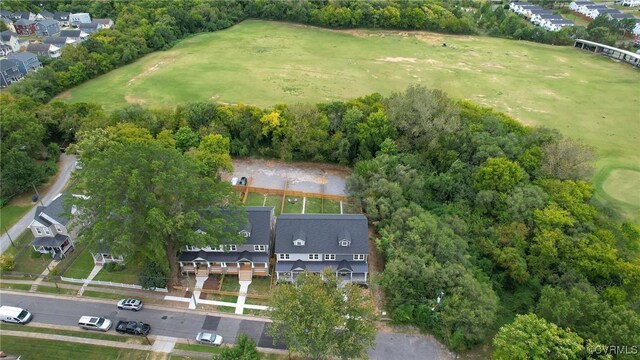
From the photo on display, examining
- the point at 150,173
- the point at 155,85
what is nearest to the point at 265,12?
the point at 155,85

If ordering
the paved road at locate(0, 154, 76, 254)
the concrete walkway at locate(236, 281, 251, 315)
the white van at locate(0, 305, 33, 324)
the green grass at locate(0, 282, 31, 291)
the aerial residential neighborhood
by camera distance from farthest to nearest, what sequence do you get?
the paved road at locate(0, 154, 76, 254) → the green grass at locate(0, 282, 31, 291) → the concrete walkway at locate(236, 281, 251, 315) → the white van at locate(0, 305, 33, 324) → the aerial residential neighborhood

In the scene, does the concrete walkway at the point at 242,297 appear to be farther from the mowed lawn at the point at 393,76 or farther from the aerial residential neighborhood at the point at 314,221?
the mowed lawn at the point at 393,76

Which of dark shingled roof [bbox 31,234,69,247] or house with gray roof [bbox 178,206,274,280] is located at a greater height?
house with gray roof [bbox 178,206,274,280]

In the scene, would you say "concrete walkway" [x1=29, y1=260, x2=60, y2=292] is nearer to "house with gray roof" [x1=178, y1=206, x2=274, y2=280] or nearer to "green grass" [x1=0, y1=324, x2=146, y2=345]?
"green grass" [x1=0, y1=324, x2=146, y2=345]

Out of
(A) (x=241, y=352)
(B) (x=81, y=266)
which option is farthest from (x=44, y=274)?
(A) (x=241, y=352)

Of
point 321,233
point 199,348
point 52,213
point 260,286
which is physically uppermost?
point 321,233

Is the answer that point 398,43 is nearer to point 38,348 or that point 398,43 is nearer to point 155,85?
point 155,85
